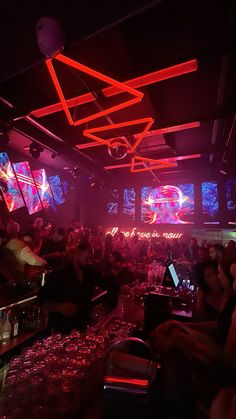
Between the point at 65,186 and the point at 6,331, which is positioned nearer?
the point at 6,331

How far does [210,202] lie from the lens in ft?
29.9

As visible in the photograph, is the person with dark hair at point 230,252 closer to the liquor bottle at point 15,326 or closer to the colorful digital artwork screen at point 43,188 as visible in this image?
the liquor bottle at point 15,326

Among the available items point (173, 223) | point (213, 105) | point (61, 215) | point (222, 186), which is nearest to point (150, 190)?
point (173, 223)

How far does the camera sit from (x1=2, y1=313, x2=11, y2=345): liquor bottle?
2.21 metres

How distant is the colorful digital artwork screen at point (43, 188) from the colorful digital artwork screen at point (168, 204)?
419 centimetres

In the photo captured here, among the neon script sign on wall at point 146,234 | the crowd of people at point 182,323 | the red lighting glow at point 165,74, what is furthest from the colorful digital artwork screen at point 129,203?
the red lighting glow at point 165,74

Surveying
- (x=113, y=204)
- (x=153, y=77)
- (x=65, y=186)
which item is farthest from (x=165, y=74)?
(x=113, y=204)

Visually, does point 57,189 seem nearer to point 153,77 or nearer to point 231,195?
point 153,77

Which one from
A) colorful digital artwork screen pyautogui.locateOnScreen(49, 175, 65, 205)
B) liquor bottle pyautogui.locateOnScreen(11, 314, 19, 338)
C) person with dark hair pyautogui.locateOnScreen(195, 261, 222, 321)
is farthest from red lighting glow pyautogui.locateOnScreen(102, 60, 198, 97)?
colorful digital artwork screen pyautogui.locateOnScreen(49, 175, 65, 205)

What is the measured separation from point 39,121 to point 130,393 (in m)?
5.11

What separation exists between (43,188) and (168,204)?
5346 mm

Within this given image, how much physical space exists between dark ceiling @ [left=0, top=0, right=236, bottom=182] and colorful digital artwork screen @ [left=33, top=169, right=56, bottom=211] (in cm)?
319

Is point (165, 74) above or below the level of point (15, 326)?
above

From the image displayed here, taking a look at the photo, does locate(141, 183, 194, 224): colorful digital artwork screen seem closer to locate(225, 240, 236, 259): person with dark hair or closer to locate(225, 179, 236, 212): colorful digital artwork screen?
locate(225, 179, 236, 212): colorful digital artwork screen
